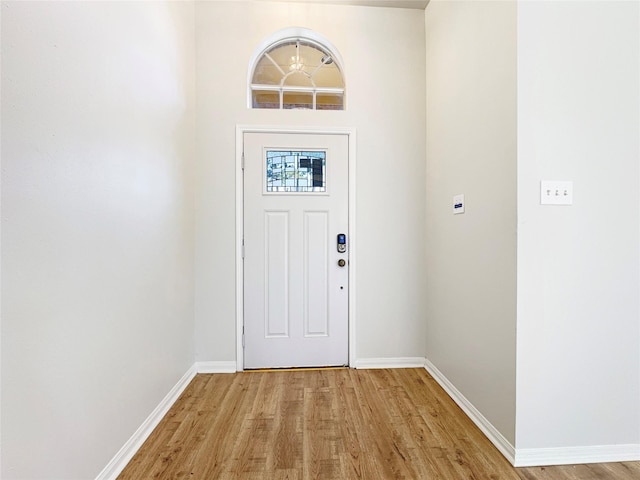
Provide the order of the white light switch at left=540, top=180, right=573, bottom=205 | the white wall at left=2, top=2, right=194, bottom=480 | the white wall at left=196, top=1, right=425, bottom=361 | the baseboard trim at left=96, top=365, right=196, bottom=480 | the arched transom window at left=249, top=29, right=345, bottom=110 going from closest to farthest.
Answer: the white wall at left=2, top=2, right=194, bottom=480 < the baseboard trim at left=96, top=365, right=196, bottom=480 < the white light switch at left=540, top=180, right=573, bottom=205 < the white wall at left=196, top=1, right=425, bottom=361 < the arched transom window at left=249, top=29, right=345, bottom=110

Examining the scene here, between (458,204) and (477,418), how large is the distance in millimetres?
1351

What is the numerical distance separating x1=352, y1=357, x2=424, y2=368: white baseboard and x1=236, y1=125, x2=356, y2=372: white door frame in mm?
83

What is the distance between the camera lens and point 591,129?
61.5 inches

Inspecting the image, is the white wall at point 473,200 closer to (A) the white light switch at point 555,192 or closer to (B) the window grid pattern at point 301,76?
(A) the white light switch at point 555,192

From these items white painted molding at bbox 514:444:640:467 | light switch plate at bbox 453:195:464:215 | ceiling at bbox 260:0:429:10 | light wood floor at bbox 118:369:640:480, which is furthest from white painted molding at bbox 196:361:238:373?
ceiling at bbox 260:0:429:10

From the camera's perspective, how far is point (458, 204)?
2139 millimetres

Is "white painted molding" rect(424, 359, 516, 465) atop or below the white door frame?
below

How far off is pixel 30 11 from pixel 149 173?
89 centimetres

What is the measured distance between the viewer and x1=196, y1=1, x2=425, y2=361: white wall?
2576 mm

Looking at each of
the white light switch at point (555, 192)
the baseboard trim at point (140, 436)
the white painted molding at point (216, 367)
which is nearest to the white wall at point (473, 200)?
the white light switch at point (555, 192)

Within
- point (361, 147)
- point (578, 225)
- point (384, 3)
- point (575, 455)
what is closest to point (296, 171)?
point (361, 147)

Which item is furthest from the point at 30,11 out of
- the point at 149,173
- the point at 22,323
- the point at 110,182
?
the point at 22,323

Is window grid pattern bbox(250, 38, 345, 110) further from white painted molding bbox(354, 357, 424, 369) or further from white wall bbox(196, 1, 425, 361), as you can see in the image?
white painted molding bbox(354, 357, 424, 369)

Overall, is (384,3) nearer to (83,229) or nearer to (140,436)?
(83,229)
